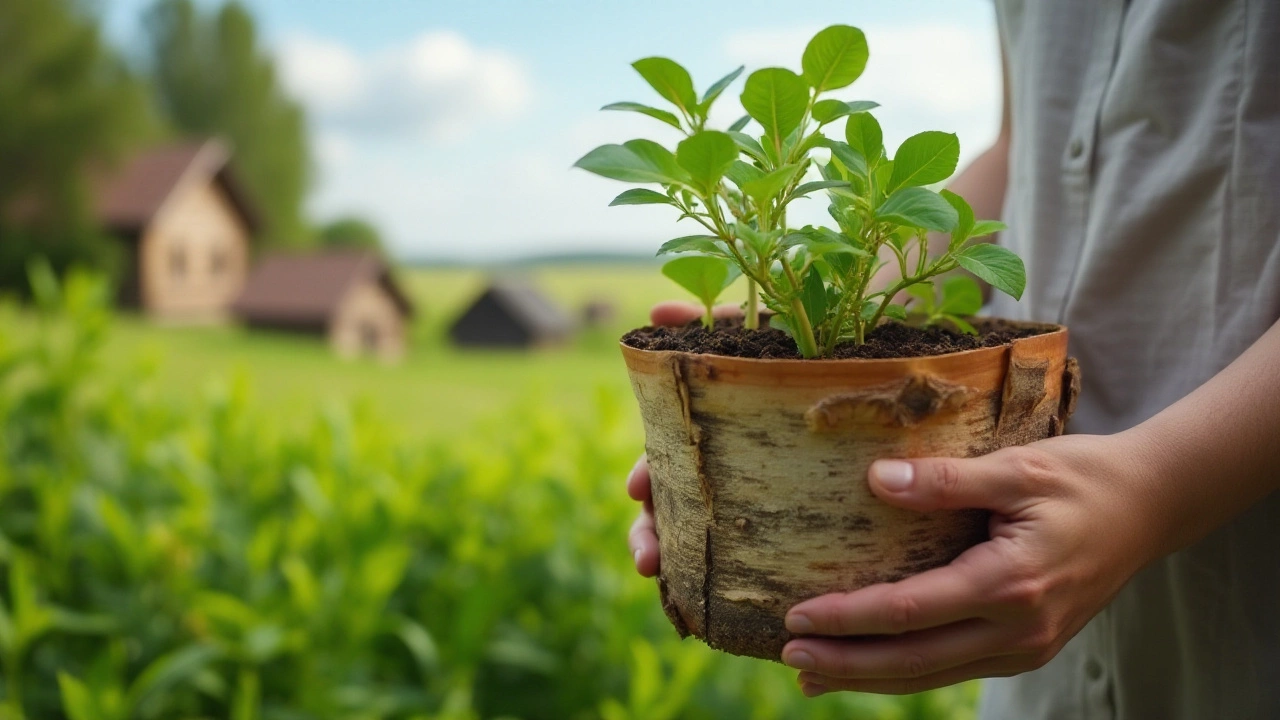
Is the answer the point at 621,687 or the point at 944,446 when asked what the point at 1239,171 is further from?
the point at 621,687

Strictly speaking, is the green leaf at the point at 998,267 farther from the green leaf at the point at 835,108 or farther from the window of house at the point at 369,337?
the window of house at the point at 369,337

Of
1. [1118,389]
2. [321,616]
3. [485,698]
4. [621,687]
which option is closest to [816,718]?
[621,687]

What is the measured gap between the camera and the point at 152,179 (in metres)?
5.67

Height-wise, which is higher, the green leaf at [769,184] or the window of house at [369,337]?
the green leaf at [769,184]

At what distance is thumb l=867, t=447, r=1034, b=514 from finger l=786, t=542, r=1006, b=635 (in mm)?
23

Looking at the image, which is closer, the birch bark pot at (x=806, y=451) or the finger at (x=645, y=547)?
the birch bark pot at (x=806, y=451)

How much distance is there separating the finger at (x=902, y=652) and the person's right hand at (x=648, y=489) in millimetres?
132

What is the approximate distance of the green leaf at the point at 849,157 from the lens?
44 cm

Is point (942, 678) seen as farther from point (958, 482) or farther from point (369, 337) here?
point (369, 337)

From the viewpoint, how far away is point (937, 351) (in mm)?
452

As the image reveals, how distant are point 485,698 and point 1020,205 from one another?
91 centimetres

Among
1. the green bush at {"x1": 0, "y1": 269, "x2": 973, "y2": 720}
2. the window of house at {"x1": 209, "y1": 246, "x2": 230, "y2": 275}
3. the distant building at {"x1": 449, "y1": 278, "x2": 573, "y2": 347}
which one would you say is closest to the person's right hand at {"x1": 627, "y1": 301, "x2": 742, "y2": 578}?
the green bush at {"x1": 0, "y1": 269, "x2": 973, "y2": 720}

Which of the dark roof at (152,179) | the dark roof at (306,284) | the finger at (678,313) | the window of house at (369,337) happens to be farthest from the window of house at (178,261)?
the finger at (678,313)

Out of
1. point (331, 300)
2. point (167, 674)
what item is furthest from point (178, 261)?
point (167, 674)
